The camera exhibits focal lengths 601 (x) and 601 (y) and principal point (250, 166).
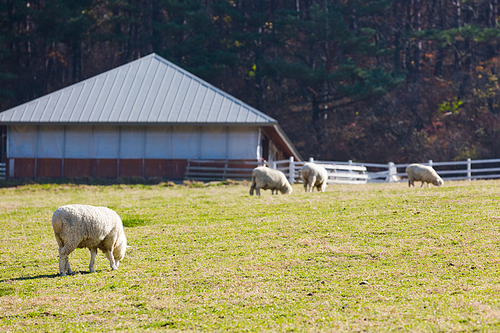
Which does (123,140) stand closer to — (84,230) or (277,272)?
(84,230)

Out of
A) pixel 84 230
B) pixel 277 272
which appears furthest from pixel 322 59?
pixel 84 230

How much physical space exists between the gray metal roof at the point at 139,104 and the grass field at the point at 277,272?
1421cm

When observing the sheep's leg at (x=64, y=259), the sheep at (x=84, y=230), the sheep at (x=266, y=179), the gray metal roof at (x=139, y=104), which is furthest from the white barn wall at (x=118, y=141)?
the sheep's leg at (x=64, y=259)

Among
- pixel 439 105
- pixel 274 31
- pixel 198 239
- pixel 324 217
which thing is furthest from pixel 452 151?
pixel 198 239

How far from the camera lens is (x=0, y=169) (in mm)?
32969

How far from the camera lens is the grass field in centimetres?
691

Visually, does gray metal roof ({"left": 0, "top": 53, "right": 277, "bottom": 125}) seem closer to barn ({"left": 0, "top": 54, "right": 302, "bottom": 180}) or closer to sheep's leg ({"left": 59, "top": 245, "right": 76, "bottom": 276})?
barn ({"left": 0, "top": 54, "right": 302, "bottom": 180})

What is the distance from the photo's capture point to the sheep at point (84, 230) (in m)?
8.95

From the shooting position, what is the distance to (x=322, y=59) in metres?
50.3

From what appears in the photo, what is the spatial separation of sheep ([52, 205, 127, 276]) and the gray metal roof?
19.9 m

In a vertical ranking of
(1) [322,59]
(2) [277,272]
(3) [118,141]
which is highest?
(1) [322,59]

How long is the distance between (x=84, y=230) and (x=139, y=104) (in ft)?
73.5

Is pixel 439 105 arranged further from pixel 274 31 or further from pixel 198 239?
pixel 198 239

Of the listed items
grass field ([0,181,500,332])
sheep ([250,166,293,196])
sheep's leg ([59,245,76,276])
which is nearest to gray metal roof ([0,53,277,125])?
sheep ([250,166,293,196])
